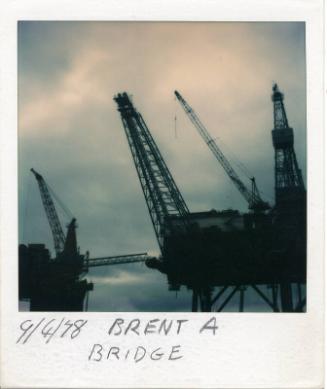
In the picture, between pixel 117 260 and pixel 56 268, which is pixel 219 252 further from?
pixel 56 268

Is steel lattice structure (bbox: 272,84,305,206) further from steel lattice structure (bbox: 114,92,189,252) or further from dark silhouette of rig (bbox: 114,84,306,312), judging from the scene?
steel lattice structure (bbox: 114,92,189,252)

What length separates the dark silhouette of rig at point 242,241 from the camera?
8.87m

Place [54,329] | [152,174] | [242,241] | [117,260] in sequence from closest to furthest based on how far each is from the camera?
[54,329], [117,260], [242,241], [152,174]

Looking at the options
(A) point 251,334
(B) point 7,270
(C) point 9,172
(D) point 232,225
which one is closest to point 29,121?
(C) point 9,172

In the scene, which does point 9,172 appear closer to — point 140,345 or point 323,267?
point 140,345

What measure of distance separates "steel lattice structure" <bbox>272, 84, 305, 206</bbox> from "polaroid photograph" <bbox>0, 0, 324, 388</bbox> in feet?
0.06

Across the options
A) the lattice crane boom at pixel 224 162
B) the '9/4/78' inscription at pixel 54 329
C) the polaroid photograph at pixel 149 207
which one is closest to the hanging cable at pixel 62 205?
the polaroid photograph at pixel 149 207

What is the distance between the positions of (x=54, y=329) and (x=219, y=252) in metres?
1.62

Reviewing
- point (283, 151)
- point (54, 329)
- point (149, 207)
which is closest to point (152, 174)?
point (149, 207)

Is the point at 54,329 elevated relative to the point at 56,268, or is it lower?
lower

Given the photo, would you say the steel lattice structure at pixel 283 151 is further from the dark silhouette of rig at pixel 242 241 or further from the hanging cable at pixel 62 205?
the hanging cable at pixel 62 205

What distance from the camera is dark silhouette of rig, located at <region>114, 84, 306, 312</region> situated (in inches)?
349

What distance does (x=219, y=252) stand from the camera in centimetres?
905

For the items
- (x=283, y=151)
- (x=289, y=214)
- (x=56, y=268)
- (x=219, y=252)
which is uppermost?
(x=283, y=151)
